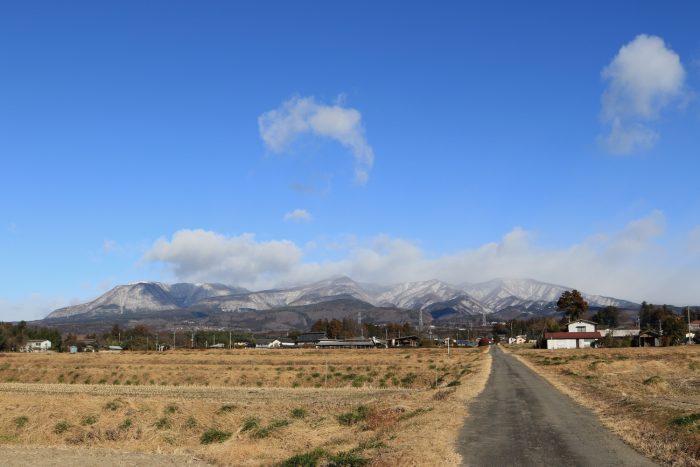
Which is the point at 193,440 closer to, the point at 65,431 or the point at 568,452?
the point at 65,431

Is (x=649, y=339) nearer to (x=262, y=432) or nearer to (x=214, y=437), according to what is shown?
(x=262, y=432)

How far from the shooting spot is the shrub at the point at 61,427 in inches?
1229

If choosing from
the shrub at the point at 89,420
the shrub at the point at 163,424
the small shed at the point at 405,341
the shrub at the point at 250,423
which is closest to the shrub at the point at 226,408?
the shrub at the point at 250,423

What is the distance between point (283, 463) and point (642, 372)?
172 ft

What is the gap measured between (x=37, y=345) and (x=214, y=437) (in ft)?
568

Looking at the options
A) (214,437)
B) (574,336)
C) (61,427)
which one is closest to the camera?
(214,437)

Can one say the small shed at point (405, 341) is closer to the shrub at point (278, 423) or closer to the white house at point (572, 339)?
the white house at point (572, 339)

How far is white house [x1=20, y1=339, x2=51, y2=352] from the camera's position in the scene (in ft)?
561

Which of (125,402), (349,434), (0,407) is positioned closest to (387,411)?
(349,434)

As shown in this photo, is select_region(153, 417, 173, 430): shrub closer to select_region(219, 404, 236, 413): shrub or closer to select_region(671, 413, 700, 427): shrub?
select_region(219, 404, 236, 413): shrub

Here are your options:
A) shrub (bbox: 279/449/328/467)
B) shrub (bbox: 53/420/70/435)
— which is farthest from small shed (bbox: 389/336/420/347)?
shrub (bbox: 279/449/328/467)

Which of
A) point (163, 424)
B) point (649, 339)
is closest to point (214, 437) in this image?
point (163, 424)

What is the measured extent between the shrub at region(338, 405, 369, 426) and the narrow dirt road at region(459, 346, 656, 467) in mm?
5351

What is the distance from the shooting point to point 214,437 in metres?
28.3
